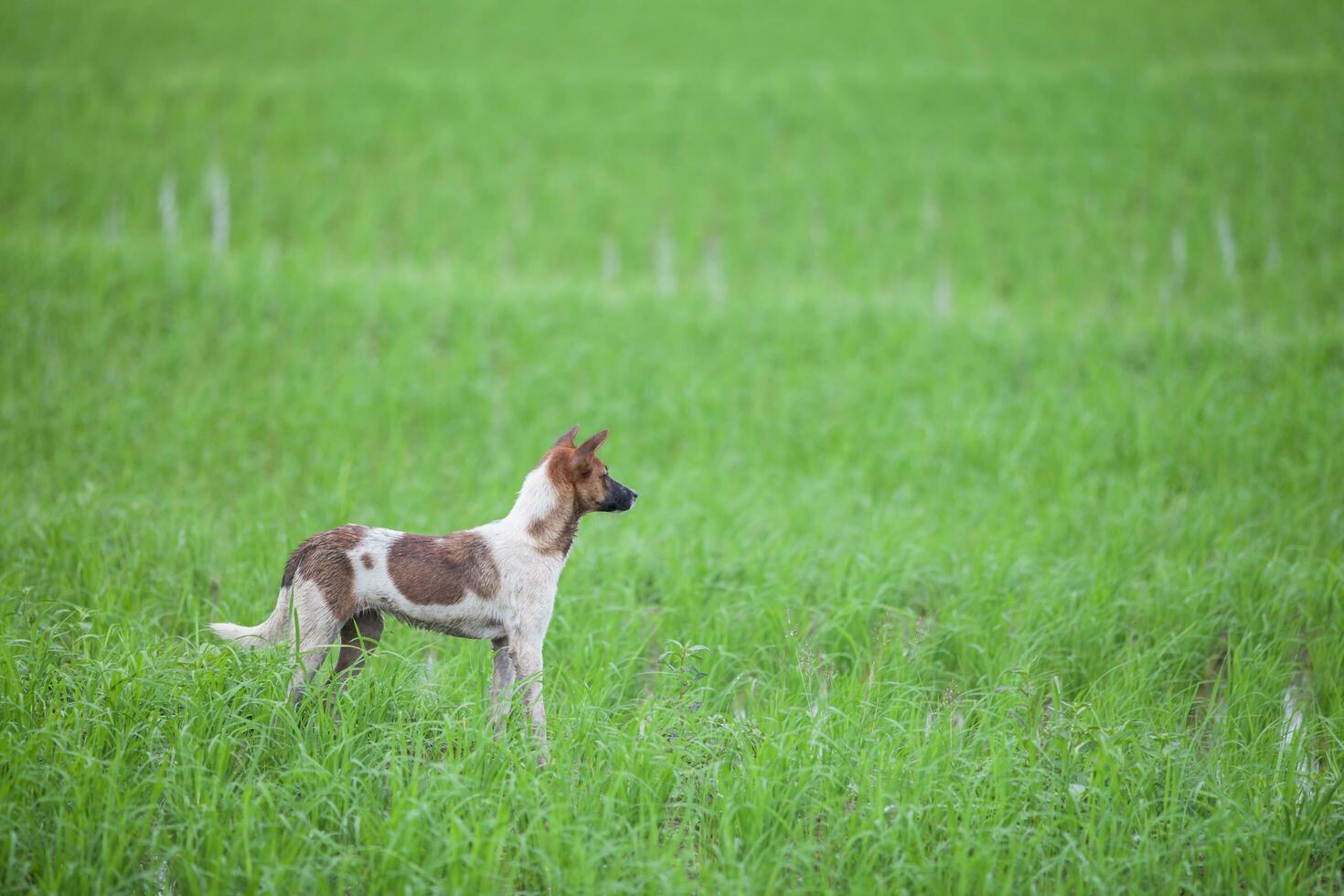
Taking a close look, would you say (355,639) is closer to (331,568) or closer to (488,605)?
(331,568)

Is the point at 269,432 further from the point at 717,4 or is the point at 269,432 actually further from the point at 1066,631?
the point at 717,4

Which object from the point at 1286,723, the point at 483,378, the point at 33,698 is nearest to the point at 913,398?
the point at 483,378

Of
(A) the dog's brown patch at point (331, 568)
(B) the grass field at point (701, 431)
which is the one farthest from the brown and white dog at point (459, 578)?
(B) the grass field at point (701, 431)

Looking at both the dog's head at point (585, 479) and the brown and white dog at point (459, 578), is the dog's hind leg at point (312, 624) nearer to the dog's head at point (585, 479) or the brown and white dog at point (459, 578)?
the brown and white dog at point (459, 578)

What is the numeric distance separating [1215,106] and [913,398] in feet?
39.5

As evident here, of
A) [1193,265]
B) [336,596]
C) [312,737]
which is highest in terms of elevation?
[1193,265]

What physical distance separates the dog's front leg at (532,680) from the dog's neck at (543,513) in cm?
39

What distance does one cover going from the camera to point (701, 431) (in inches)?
360

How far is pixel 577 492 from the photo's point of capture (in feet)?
11.6

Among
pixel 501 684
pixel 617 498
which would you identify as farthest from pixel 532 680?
pixel 617 498

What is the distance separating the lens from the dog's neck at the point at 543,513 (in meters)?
3.52

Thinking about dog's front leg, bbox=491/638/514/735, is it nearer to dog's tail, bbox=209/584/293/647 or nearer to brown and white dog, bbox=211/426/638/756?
brown and white dog, bbox=211/426/638/756

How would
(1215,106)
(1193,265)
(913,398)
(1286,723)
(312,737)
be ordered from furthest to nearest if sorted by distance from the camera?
(1215,106) → (1193,265) → (913,398) → (1286,723) → (312,737)

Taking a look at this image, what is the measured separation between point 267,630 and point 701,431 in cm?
605
